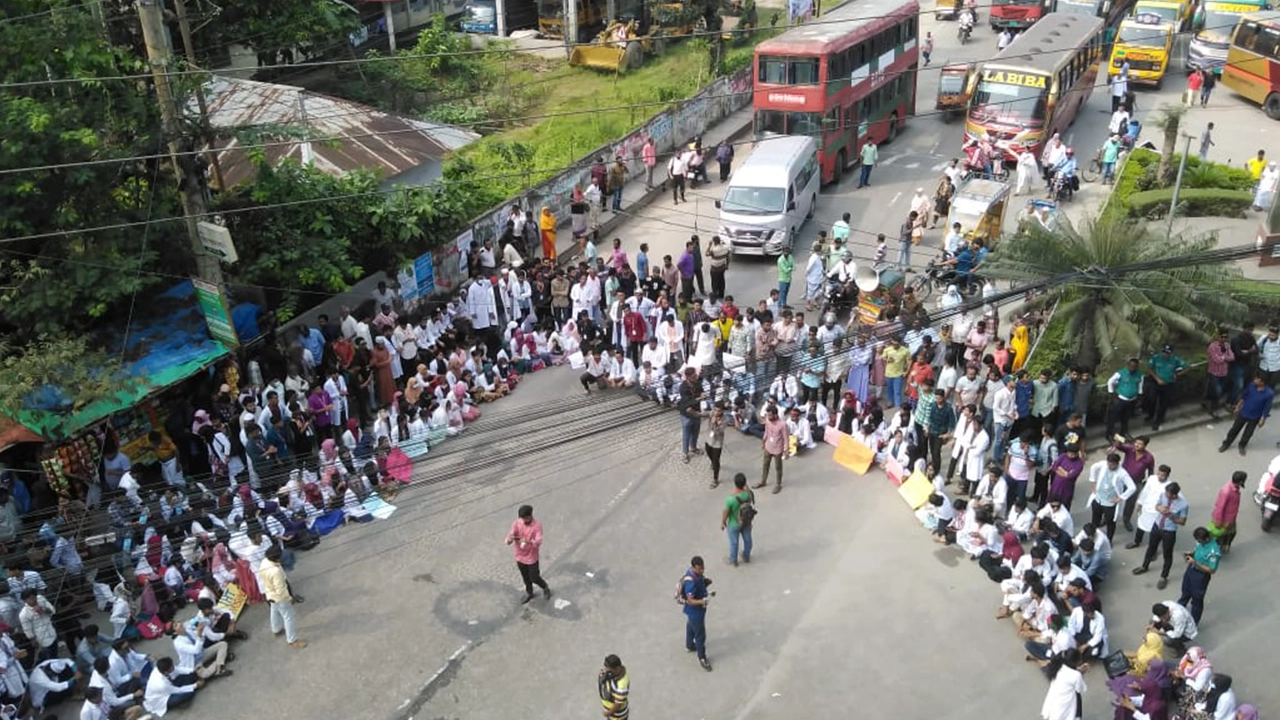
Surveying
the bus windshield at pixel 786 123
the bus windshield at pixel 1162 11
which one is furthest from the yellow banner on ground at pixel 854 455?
the bus windshield at pixel 1162 11

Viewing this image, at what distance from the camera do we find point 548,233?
20.5 meters

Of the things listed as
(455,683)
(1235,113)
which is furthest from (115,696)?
(1235,113)

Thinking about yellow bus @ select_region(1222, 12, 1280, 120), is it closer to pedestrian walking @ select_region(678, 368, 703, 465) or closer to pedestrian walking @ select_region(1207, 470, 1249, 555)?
pedestrian walking @ select_region(1207, 470, 1249, 555)

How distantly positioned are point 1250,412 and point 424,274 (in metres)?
12.6

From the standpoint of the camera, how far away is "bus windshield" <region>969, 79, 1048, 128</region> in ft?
78.4

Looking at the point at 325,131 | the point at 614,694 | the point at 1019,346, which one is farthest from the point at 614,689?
the point at 325,131

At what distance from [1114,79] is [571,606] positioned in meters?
22.7

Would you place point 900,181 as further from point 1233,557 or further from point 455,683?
point 455,683

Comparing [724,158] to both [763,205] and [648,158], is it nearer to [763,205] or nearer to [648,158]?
[648,158]

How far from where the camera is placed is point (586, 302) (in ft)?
59.3

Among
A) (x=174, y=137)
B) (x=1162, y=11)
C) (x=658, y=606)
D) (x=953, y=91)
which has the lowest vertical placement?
(x=658, y=606)

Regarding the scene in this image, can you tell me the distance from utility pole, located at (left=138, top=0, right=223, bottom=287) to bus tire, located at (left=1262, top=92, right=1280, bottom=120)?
84.5ft

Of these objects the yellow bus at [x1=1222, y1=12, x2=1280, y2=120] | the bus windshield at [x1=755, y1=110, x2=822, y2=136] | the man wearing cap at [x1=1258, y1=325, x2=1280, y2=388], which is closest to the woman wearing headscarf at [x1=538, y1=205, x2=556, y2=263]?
the bus windshield at [x1=755, y1=110, x2=822, y2=136]

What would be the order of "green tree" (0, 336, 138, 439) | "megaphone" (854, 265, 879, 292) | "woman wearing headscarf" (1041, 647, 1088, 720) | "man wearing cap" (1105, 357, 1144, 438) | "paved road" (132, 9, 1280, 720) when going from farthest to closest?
1. "megaphone" (854, 265, 879, 292)
2. "man wearing cap" (1105, 357, 1144, 438)
3. "green tree" (0, 336, 138, 439)
4. "paved road" (132, 9, 1280, 720)
5. "woman wearing headscarf" (1041, 647, 1088, 720)
